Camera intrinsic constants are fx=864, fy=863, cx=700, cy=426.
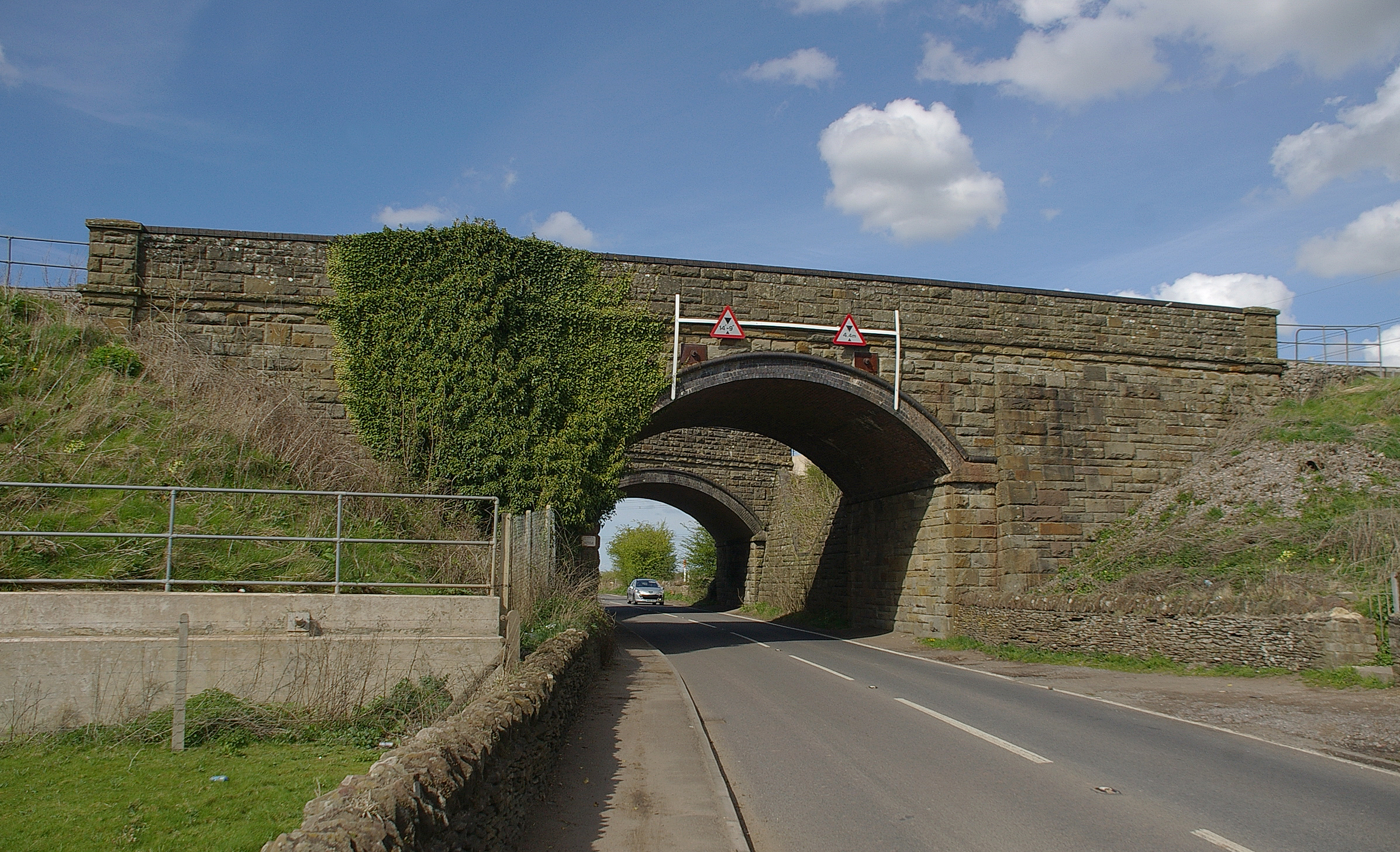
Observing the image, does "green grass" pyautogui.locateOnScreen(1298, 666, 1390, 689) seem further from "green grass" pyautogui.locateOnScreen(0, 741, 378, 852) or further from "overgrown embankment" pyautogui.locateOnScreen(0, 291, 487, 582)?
"green grass" pyautogui.locateOnScreen(0, 741, 378, 852)

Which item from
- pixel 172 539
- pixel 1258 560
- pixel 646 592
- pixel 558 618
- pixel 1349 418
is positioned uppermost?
pixel 1349 418

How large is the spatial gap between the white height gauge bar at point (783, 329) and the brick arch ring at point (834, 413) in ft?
0.65

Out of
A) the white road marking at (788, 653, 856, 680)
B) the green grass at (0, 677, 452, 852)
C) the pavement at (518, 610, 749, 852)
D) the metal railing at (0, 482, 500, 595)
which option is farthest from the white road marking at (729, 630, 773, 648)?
the green grass at (0, 677, 452, 852)

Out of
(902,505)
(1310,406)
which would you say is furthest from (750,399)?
(1310,406)

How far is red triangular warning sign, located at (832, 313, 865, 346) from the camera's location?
55.8 feet

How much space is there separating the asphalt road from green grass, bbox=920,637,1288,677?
328cm

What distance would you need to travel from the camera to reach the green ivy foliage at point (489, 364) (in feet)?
47.6

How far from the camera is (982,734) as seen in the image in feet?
26.7

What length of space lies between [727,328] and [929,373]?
4419 millimetres

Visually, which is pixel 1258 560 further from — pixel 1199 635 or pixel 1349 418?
pixel 1349 418

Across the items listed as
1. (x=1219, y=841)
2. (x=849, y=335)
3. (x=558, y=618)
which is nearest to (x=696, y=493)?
(x=849, y=335)

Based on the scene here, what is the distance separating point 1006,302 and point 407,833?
17478 mm

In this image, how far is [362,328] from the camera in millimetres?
14758

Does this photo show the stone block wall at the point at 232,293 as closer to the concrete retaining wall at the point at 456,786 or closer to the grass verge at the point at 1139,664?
the concrete retaining wall at the point at 456,786
